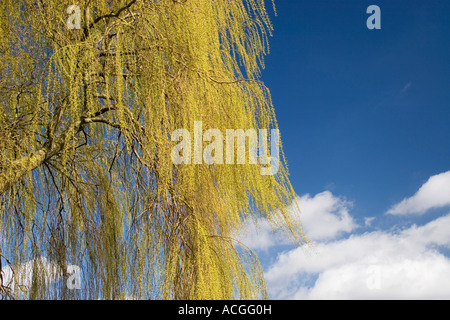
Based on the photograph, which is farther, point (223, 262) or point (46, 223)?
point (46, 223)

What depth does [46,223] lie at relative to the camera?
3.43 meters

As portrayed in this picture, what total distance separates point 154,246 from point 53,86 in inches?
39.5

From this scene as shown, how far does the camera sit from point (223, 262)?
237 centimetres

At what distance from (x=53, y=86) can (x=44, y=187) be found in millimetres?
1261

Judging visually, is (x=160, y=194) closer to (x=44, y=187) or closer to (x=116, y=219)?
(x=116, y=219)
